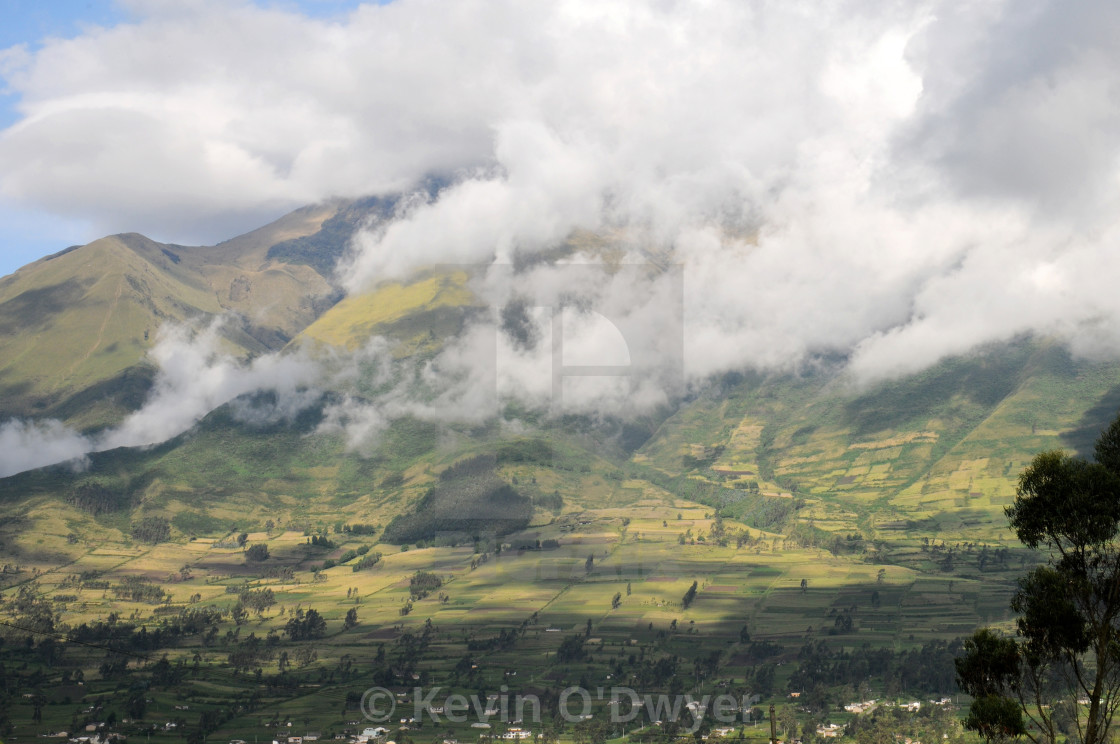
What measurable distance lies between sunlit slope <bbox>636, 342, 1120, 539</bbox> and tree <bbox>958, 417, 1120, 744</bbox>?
434ft

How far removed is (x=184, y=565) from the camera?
155m

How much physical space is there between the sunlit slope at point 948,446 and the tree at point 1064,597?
132 meters

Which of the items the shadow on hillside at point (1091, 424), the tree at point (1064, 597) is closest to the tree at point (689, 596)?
the shadow on hillside at point (1091, 424)

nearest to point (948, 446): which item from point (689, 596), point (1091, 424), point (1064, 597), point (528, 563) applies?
point (1091, 424)

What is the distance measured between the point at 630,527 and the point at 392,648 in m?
59.6

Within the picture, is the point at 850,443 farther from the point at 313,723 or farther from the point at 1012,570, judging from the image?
the point at 313,723

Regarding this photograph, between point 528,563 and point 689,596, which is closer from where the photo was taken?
point 689,596

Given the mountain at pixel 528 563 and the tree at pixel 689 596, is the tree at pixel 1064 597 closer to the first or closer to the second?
the mountain at pixel 528 563

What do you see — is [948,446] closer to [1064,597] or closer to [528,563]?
[528,563]

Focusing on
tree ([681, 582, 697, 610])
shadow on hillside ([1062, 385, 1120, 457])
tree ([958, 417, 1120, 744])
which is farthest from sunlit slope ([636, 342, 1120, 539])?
tree ([958, 417, 1120, 744])

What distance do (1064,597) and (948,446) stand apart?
16642cm

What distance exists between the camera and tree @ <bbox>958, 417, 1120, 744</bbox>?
68.4 ft

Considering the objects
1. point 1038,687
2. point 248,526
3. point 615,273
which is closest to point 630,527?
point 615,273

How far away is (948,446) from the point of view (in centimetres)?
17325
